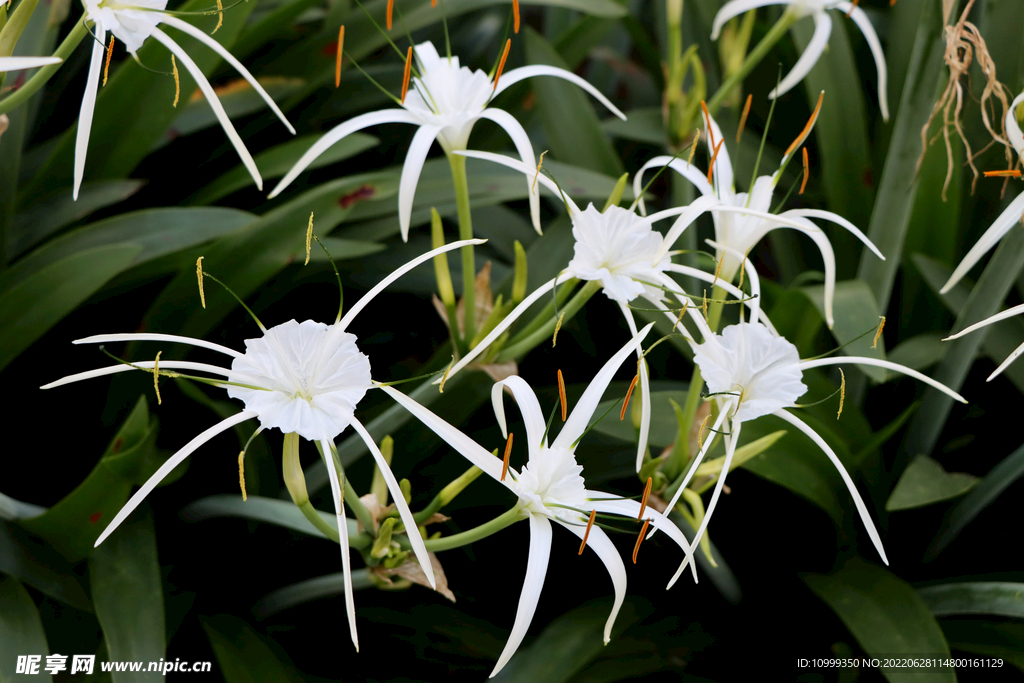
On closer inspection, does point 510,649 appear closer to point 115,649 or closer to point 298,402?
point 298,402

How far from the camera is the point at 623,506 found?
1.13ft

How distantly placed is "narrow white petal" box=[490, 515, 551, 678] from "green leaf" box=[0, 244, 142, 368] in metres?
0.39

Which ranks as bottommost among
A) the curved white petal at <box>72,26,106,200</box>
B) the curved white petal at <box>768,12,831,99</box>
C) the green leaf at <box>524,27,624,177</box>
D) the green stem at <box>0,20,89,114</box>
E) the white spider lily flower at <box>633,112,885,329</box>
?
the white spider lily flower at <box>633,112,885,329</box>

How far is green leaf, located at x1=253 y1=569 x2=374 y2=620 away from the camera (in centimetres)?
46

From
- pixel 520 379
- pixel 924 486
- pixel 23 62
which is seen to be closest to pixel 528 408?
pixel 520 379

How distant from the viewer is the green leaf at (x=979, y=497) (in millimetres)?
564

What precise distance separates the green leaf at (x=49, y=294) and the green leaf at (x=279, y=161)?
0.16 m

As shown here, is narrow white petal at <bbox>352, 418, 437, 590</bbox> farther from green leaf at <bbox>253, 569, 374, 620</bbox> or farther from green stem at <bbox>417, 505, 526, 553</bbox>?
green leaf at <bbox>253, 569, 374, 620</bbox>

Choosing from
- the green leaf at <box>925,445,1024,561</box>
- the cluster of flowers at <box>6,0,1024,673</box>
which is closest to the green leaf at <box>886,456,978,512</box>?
the green leaf at <box>925,445,1024,561</box>

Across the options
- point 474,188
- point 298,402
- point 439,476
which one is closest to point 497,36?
point 474,188

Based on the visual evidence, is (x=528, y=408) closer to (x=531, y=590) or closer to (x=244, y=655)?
(x=531, y=590)

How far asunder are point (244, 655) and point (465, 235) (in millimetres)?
364

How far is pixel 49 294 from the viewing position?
53cm

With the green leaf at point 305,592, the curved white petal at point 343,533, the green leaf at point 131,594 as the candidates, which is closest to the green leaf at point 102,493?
the green leaf at point 131,594
